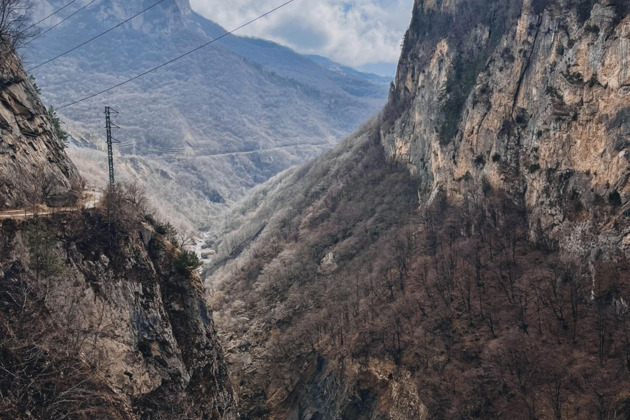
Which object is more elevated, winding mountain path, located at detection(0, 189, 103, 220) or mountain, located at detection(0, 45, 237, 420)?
winding mountain path, located at detection(0, 189, 103, 220)

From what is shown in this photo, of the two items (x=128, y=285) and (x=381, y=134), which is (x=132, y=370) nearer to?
(x=128, y=285)

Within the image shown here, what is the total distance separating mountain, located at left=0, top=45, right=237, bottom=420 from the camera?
65.6 feet

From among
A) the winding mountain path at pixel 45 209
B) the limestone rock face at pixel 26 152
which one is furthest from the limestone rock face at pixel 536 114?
the limestone rock face at pixel 26 152

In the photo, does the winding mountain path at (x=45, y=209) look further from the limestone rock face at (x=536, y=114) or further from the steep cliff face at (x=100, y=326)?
the limestone rock face at (x=536, y=114)

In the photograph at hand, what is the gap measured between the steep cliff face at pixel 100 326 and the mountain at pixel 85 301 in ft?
0.20

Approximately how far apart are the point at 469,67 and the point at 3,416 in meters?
81.3

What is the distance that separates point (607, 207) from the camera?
141 feet

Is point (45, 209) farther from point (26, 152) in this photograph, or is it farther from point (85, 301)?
point (85, 301)

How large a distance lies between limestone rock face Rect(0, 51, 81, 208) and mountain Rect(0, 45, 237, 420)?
79 mm

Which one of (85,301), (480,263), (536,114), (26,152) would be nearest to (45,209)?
(26,152)

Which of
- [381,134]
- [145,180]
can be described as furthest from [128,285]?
[145,180]

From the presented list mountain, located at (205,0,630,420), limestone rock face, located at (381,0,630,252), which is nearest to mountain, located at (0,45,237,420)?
mountain, located at (205,0,630,420)

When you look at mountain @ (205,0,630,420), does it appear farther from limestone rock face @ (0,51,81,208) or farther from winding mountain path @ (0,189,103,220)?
limestone rock face @ (0,51,81,208)

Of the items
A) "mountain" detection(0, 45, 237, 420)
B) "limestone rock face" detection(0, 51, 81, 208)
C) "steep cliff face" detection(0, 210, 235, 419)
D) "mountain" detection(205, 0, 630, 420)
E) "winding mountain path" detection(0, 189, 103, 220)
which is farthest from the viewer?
"mountain" detection(205, 0, 630, 420)
